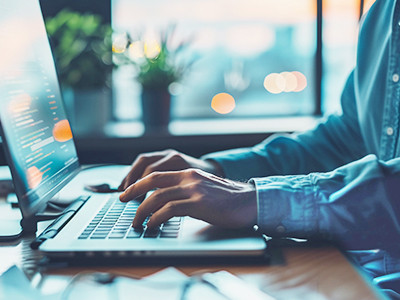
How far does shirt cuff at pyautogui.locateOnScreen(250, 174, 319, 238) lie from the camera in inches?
26.2

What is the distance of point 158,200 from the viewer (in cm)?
66

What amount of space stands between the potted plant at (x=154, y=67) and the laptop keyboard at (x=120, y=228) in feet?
3.45

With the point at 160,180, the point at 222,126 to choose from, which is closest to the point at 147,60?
the point at 222,126

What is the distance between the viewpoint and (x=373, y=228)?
2.16ft

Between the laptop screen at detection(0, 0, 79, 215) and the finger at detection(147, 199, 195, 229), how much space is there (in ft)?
0.63

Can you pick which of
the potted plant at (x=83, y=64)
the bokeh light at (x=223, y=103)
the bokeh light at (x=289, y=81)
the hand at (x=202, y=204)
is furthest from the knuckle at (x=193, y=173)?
the bokeh light at (x=289, y=81)

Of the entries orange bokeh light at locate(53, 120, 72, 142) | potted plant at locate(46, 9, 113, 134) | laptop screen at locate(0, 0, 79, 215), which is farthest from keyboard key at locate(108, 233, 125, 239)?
potted plant at locate(46, 9, 113, 134)

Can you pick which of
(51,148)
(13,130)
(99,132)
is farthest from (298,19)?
(13,130)

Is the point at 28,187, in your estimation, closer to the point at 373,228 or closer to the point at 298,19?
the point at 373,228

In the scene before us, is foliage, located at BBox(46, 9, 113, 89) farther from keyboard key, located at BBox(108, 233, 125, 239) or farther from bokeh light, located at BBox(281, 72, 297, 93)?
keyboard key, located at BBox(108, 233, 125, 239)

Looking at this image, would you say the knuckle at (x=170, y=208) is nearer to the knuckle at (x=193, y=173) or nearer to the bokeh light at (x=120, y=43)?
the knuckle at (x=193, y=173)

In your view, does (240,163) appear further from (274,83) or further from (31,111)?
(274,83)

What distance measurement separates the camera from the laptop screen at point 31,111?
2.18 feet

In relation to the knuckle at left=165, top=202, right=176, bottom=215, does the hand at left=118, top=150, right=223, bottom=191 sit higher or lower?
lower
